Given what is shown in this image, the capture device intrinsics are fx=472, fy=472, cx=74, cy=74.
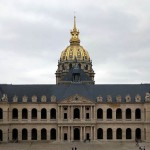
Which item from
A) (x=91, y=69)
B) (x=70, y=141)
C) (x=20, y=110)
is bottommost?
(x=70, y=141)

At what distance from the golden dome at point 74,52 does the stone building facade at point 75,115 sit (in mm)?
45497

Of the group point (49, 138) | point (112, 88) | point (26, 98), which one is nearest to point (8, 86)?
point (26, 98)

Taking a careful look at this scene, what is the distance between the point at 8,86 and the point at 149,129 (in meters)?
32.8

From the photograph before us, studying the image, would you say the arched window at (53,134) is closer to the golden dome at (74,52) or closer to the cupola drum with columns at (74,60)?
the cupola drum with columns at (74,60)

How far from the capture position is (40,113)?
4035 inches

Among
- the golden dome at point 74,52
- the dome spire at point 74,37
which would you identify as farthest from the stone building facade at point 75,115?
the dome spire at point 74,37

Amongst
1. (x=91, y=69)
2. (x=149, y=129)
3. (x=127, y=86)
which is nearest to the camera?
(x=149, y=129)

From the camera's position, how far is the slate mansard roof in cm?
10337

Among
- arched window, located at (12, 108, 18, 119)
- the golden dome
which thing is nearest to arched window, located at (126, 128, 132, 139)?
arched window, located at (12, 108, 18, 119)

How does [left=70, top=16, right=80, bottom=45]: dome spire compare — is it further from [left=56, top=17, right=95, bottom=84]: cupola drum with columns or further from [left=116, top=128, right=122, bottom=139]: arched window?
[left=116, top=128, right=122, bottom=139]: arched window

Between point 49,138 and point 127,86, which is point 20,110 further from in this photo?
point 127,86

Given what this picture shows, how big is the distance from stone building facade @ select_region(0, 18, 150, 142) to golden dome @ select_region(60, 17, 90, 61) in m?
45.5

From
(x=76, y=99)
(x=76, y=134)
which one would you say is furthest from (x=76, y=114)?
(x=76, y=134)

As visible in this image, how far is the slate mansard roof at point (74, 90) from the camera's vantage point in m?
103
